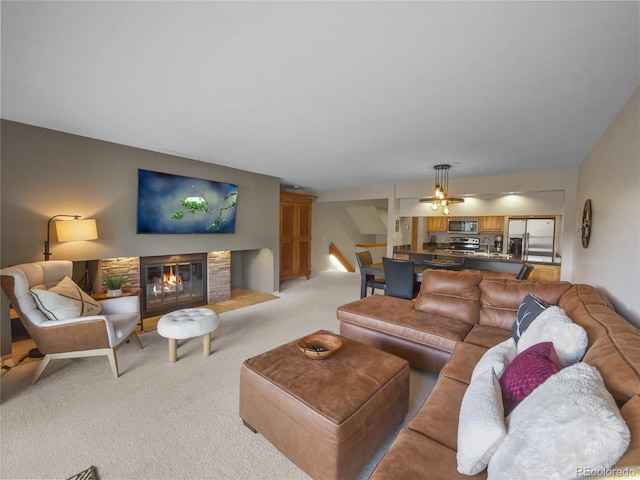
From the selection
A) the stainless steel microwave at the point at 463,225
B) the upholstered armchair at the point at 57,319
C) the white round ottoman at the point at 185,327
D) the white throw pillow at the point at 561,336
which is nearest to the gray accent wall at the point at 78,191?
the upholstered armchair at the point at 57,319

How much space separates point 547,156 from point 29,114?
5982mm

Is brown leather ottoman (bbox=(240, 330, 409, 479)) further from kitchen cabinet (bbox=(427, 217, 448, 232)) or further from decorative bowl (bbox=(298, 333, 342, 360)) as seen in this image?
kitchen cabinet (bbox=(427, 217, 448, 232))

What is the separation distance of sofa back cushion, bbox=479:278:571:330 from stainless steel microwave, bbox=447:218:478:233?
15.8ft

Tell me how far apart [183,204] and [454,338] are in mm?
3853

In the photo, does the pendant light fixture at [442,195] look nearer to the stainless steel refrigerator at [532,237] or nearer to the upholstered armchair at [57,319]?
the stainless steel refrigerator at [532,237]

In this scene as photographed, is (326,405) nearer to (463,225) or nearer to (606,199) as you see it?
(606,199)

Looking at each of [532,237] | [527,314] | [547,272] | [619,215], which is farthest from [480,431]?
[532,237]

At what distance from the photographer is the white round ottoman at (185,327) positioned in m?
2.63

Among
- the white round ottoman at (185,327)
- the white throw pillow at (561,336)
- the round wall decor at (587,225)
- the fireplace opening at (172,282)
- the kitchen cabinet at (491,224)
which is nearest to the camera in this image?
the white throw pillow at (561,336)

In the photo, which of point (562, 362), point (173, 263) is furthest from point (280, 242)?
point (562, 362)

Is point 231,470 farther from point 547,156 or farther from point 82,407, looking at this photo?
point 547,156

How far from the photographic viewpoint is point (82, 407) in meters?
2.01

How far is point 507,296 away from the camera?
251 centimetres

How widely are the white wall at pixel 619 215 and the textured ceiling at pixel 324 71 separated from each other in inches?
9.1
